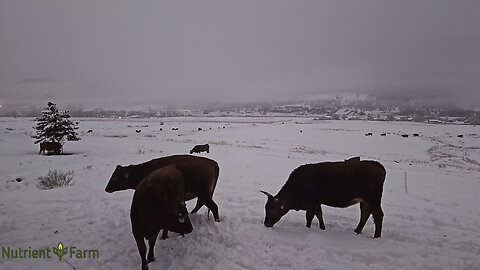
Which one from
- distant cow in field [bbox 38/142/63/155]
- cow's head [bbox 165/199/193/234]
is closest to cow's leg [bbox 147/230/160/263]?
cow's head [bbox 165/199/193/234]

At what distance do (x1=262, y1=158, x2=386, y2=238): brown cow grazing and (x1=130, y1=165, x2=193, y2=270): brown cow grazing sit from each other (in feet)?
8.28

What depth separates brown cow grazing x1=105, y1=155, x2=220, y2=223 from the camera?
6.59 meters

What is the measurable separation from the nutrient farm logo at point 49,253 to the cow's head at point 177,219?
1661mm

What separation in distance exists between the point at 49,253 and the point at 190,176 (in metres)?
3.15

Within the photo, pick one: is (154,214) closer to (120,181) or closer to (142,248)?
(142,248)

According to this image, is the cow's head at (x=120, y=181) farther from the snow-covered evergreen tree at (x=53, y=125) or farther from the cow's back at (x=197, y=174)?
the snow-covered evergreen tree at (x=53, y=125)

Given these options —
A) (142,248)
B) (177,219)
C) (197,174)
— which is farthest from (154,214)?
(197,174)

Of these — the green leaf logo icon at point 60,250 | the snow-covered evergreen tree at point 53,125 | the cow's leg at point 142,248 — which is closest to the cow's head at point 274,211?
the cow's leg at point 142,248

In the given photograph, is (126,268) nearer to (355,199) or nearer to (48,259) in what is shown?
(48,259)

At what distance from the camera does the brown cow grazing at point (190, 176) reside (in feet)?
21.6

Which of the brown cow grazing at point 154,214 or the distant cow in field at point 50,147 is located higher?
the brown cow grazing at point 154,214

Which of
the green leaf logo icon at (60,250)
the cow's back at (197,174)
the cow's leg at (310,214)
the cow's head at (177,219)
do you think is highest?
the cow's back at (197,174)

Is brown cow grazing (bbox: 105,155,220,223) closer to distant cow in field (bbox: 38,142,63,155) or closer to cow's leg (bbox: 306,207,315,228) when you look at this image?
cow's leg (bbox: 306,207,315,228)

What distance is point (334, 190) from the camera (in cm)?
655
